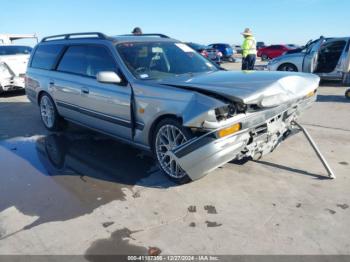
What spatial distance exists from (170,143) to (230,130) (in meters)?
0.79

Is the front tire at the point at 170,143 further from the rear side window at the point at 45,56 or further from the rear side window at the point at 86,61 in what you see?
the rear side window at the point at 45,56

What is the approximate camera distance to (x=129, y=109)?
418 centimetres

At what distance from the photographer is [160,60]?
14.9ft

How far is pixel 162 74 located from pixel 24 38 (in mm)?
20598

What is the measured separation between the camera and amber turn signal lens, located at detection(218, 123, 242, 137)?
3.23 meters

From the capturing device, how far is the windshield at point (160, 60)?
14.1 ft

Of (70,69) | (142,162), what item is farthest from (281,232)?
(70,69)

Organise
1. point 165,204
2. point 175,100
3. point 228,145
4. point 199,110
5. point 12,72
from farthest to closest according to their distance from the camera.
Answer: point 12,72
point 175,100
point 165,204
point 228,145
point 199,110

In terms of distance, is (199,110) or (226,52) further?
(226,52)

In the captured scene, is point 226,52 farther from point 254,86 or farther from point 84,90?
point 254,86

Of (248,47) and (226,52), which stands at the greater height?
(248,47)

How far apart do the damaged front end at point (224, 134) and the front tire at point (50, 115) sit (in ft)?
11.5

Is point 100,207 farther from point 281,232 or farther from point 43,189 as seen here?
point 281,232

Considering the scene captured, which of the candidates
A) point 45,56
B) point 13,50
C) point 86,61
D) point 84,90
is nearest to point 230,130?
point 84,90
